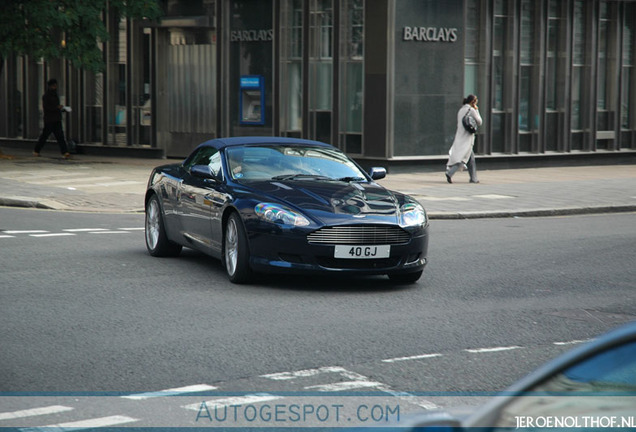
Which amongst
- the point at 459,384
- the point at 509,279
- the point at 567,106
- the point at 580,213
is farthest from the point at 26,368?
the point at 567,106

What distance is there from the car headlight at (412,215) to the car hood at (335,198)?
75 mm

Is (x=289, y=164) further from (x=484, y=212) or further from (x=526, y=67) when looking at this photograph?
(x=526, y=67)

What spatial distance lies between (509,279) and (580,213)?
8100 mm

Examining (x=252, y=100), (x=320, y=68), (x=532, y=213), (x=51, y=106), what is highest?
(x=320, y=68)

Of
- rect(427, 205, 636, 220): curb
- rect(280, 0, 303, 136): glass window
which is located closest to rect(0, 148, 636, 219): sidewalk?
rect(427, 205, 636, 220): curb

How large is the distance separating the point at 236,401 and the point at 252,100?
23345 millimetres

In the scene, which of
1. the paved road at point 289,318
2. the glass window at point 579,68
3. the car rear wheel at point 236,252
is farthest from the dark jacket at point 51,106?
the car rear wheel at point 236,252

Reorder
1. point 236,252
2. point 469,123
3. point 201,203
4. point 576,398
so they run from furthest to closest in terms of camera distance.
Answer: point 469,123 < point 201,203 < point 236,252 < point 576,398

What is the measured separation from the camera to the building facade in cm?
2559

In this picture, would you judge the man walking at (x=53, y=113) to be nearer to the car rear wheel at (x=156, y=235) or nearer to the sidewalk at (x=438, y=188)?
the sidewalk at (x=438, y=188)

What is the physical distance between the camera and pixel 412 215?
9.91 metres

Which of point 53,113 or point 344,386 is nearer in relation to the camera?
point 344,386

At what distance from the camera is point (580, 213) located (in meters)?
18.1

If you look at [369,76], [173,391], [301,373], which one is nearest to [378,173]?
[301,373]
